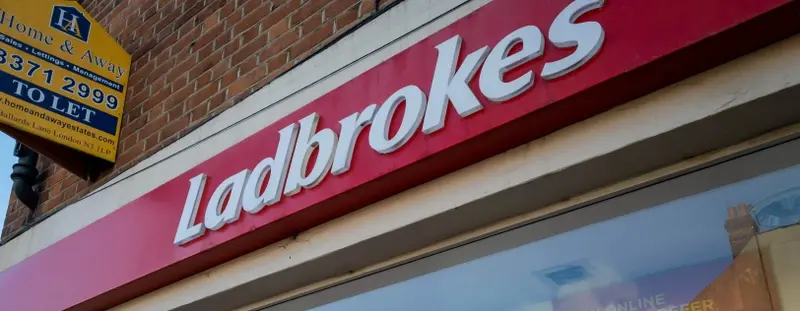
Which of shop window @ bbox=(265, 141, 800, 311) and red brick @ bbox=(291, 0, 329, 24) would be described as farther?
red brick @ bbox=(291, 0, 329, 24)

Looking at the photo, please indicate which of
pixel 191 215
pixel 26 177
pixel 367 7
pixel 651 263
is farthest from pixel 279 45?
pixel 26 177

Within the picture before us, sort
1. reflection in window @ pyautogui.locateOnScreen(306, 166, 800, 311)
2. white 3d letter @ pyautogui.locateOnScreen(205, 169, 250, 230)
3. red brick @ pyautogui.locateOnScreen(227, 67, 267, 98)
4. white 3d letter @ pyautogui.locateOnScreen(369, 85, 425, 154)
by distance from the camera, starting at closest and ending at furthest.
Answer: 1. reflection in window @ pyautogui.locateOnScreen(306, 166, 800, 311)
2. white 3d letter @ pyautogui.locateOnScreen(369, 85, 425, 154)
3. white 3d letter @ pyautogui.locateOnScreen(205, 169, 250, 230)
4. red brick @ pyautogui.locateOnScreen(227, 67, 267, 98)

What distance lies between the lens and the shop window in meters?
2.44

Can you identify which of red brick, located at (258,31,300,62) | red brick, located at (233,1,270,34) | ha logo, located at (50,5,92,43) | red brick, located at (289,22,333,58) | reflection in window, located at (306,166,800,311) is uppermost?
ha logo, located at (50,5,92,43)

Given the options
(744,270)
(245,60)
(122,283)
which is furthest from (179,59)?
(744,270)

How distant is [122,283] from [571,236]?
236cm

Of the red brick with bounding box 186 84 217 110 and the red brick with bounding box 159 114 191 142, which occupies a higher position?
the red brick with bounding box 186 84 217 110

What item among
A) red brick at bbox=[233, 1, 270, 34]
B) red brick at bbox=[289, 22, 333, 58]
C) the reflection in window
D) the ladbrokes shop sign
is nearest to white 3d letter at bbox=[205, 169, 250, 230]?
red brick at bbox=[289, 22, 333, 58]

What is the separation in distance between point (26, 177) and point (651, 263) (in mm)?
4697

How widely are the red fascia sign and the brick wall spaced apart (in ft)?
1.83

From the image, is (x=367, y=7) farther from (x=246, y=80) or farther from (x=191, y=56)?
(x=191, y=56)

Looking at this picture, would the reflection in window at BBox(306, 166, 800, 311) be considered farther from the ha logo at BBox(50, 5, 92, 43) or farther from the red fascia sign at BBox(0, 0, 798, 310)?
the ha logo at BBox(50, 5, 92, 43)

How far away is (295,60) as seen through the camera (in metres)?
4.04

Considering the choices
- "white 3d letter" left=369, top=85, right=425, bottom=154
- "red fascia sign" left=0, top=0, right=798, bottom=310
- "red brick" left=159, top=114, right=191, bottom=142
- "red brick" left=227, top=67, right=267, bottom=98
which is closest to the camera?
"red fascia sign" left=0, top=0, right=798, bottom=310
